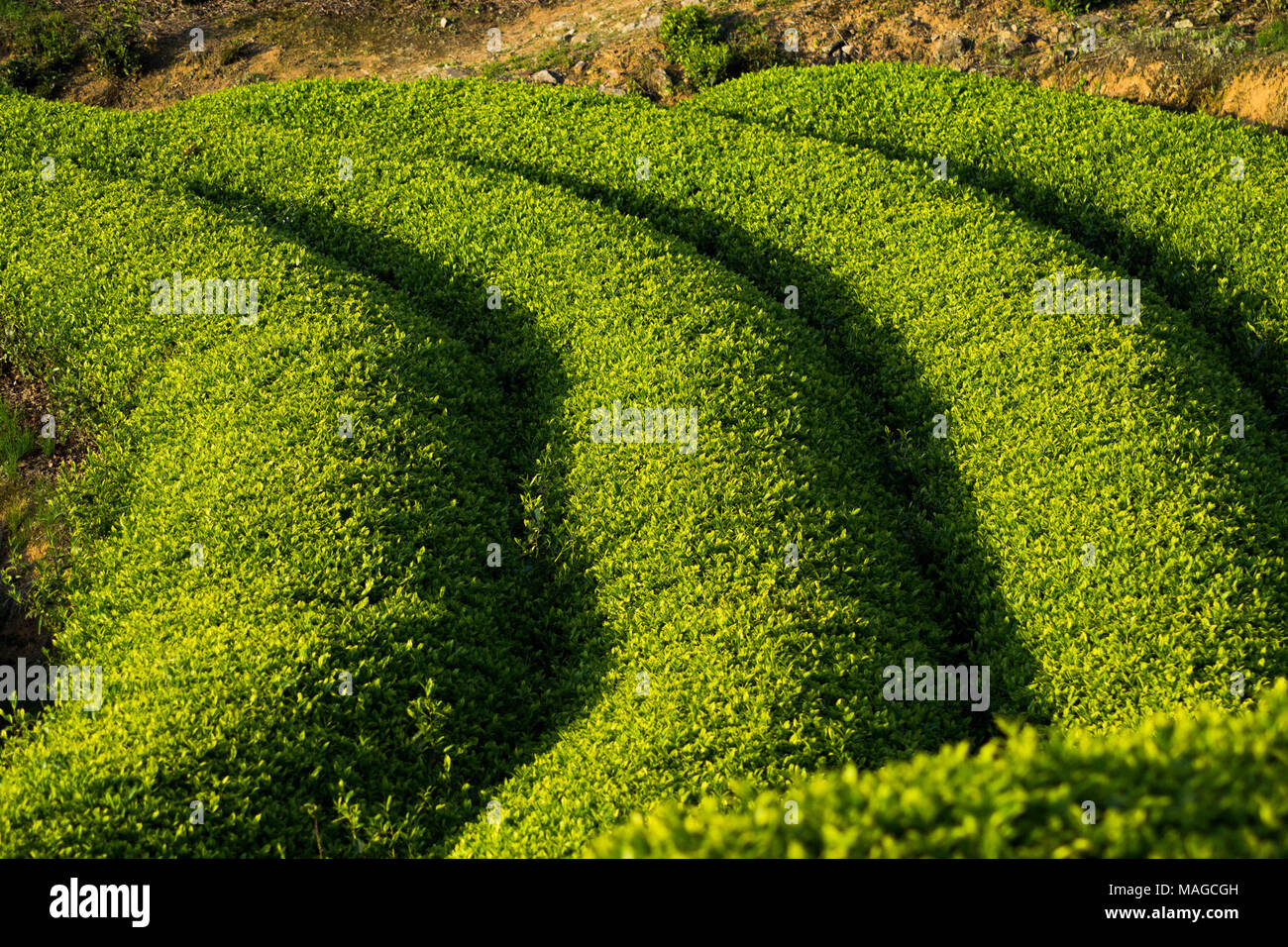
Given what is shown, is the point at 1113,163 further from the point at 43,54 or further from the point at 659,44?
the point at 43,54

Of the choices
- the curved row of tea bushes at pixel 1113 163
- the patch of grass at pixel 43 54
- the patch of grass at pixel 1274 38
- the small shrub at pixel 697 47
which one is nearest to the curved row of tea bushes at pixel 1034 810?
the curved row of tea bushes at pixel 1113 163

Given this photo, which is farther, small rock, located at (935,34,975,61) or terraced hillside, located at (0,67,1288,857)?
small rock, located at (935,34,975,61)

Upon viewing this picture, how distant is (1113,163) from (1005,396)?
20.2ft

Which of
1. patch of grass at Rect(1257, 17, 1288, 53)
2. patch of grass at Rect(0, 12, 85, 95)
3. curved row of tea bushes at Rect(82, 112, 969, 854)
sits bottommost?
curved row of tea bushes at Rect(82, 112, 969, 854)

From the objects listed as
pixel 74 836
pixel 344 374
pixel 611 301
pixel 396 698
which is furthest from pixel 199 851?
pixel 611 301

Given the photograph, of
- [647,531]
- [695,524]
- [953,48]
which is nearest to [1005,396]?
[695,524]

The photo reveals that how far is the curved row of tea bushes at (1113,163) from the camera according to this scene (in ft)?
41.1

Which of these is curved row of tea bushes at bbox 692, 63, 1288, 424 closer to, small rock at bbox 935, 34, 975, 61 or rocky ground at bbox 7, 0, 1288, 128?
rocky ground at bbox 7, 0, 1288, 128

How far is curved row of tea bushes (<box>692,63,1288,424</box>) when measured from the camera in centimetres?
1252

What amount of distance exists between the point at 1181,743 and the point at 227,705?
687 cm

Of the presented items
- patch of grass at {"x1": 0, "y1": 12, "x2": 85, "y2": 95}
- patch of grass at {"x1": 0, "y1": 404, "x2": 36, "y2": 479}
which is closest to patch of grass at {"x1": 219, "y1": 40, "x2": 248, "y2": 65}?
patch of grass at {"x1": 0, "y1": 12, "x2": 85, "y2": 95}

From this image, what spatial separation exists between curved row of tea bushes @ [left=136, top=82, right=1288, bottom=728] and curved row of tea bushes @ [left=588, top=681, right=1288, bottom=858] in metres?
3.52

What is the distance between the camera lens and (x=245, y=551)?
933 centimetres

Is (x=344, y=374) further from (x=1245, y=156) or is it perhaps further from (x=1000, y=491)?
(x=1245, y=156)
